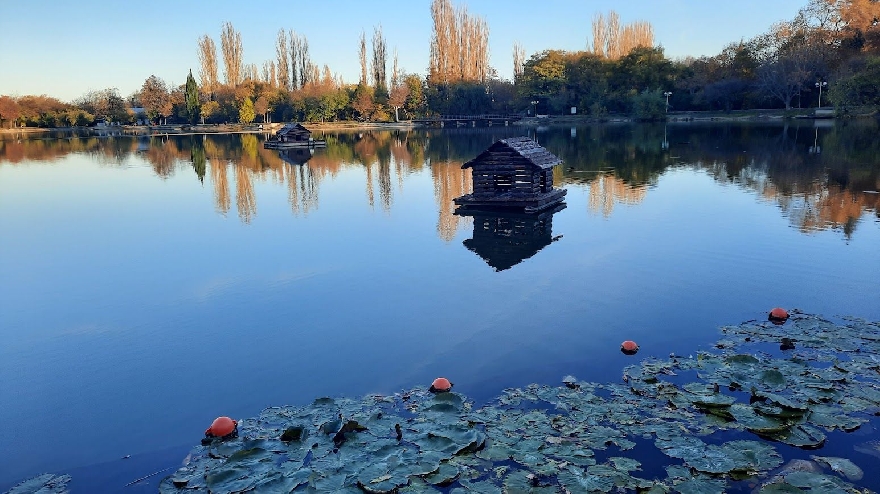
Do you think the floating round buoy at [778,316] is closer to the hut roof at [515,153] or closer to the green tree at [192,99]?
the hut roof at [515,153]

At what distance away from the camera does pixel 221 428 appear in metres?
8.16

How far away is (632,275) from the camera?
14781mm

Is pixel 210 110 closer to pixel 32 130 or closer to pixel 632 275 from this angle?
pixel 32 130

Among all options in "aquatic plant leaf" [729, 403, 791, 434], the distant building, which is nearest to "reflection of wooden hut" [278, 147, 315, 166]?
the distant building

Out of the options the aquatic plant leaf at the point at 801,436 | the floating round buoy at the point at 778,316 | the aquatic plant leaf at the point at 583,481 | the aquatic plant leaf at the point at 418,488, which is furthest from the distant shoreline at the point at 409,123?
the aquatic plant leaf at the point at 418,488

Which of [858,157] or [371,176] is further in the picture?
[371,176]

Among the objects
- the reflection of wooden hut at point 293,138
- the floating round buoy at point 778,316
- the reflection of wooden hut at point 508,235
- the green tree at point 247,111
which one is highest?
the green tree at point 247,111

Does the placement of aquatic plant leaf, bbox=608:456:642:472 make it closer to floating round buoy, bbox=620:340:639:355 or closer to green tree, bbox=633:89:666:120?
floating round buoy, bbox=620:340:639:355

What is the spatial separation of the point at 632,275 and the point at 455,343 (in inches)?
230


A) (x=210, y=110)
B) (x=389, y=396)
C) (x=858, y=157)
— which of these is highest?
(x=210, y=110)

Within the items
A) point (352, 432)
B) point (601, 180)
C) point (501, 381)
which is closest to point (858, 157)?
point (601, 180)

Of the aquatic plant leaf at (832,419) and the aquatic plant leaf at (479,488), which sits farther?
the aquatic plant leaf at (832,419)

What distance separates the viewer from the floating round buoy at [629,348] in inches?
406

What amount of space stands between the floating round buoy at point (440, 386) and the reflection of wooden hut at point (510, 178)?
13586mm
